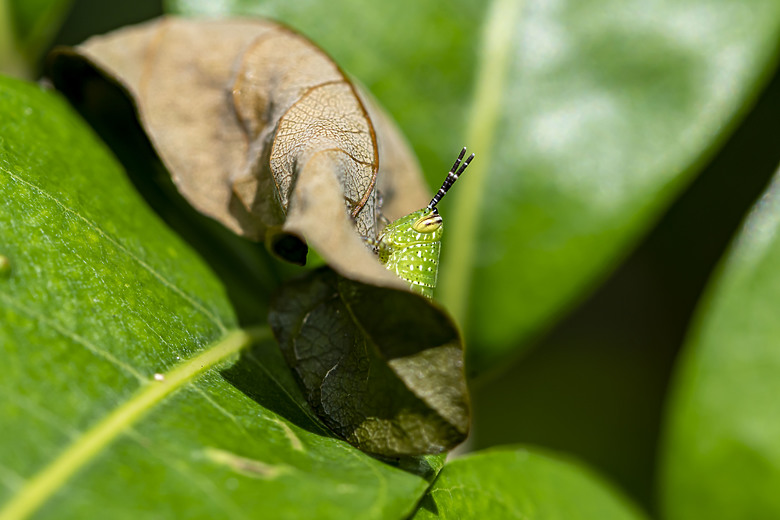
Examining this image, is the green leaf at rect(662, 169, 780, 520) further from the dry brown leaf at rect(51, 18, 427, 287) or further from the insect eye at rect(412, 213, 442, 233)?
the insect eye at rect(412, 213, 442, 233)

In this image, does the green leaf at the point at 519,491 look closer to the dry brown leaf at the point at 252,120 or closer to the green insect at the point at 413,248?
the green insect at the point at 413,248

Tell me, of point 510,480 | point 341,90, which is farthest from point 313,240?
point 510,480

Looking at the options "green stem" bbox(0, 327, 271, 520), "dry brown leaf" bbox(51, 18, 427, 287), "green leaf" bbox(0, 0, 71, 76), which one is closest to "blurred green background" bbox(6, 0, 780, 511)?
"green leaf" bbox(0, 0, 71, 76)

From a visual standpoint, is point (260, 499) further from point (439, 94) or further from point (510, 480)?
point (439, 94)

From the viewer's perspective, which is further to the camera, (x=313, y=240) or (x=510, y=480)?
(x=510, y=480)

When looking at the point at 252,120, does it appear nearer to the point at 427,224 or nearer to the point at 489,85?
the point at 427,224
